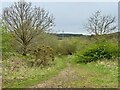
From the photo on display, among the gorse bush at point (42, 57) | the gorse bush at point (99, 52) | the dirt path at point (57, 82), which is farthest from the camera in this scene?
the gorse bush at point (99, 52)

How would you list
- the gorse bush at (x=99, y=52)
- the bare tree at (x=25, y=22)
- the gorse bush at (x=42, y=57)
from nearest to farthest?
the gorse bush at (x=42, y=57) → the gorse bush at (x=99, y=52) → the bare tree at (x=25, y=22)

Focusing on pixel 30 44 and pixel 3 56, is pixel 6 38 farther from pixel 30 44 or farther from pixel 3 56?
pixel 30 44

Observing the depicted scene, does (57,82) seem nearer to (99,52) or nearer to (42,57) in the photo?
(42,57)

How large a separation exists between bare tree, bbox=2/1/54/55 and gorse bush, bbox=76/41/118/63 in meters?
9.33

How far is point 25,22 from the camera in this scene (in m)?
30.9

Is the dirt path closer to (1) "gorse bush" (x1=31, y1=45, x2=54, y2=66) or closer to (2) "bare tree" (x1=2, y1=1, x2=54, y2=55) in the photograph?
(1) "gorse bush" (x1=31, y1=45, x2=54, y2=66)

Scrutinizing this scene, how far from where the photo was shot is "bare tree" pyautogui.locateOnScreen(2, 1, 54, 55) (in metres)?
31.1

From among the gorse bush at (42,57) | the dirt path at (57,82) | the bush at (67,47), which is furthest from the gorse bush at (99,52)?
the bush at (67,47)

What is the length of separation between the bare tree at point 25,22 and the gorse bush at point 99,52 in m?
9.33

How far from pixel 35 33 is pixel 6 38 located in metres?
13.4

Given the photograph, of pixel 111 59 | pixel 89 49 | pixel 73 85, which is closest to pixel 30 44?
pixel 89 49

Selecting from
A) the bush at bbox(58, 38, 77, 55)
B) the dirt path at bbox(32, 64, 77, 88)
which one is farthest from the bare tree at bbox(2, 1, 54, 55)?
the dirt path at bbox(32, 64, 77, 88)

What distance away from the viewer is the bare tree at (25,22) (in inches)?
1224

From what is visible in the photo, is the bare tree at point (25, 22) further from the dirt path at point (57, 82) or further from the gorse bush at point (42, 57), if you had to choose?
the dirt path at point (57, 82)
